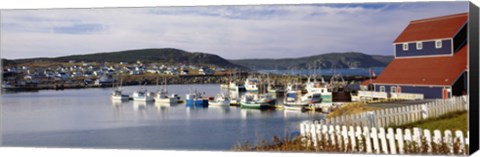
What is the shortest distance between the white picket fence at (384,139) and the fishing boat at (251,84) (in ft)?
19.6

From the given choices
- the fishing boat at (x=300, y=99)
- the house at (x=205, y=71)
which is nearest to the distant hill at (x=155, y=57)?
the house at (x=205, y=71)

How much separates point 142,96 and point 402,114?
7.73 metres

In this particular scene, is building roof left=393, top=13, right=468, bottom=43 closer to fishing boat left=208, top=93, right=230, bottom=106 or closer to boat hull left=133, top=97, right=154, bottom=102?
boat hull left=133, top=97, right=154, bottom=102

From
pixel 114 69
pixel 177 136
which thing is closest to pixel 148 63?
pixel 114 69

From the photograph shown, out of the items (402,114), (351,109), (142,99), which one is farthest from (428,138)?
(142,99)

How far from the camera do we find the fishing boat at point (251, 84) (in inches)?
810

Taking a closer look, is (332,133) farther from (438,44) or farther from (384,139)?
(438,44)

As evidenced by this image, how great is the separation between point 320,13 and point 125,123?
509cm

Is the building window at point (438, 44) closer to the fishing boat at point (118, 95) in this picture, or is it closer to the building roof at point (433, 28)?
the building roof at point (433, 28)

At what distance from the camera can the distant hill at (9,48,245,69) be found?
679 inches

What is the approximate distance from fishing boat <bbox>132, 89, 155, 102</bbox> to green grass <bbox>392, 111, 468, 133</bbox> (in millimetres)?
6794

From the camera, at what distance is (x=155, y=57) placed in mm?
17750

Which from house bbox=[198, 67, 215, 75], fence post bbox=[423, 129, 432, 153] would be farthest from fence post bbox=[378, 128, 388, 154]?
house bbox=[198, 67, 215, 75]

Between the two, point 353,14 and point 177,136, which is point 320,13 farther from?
point 177,136
